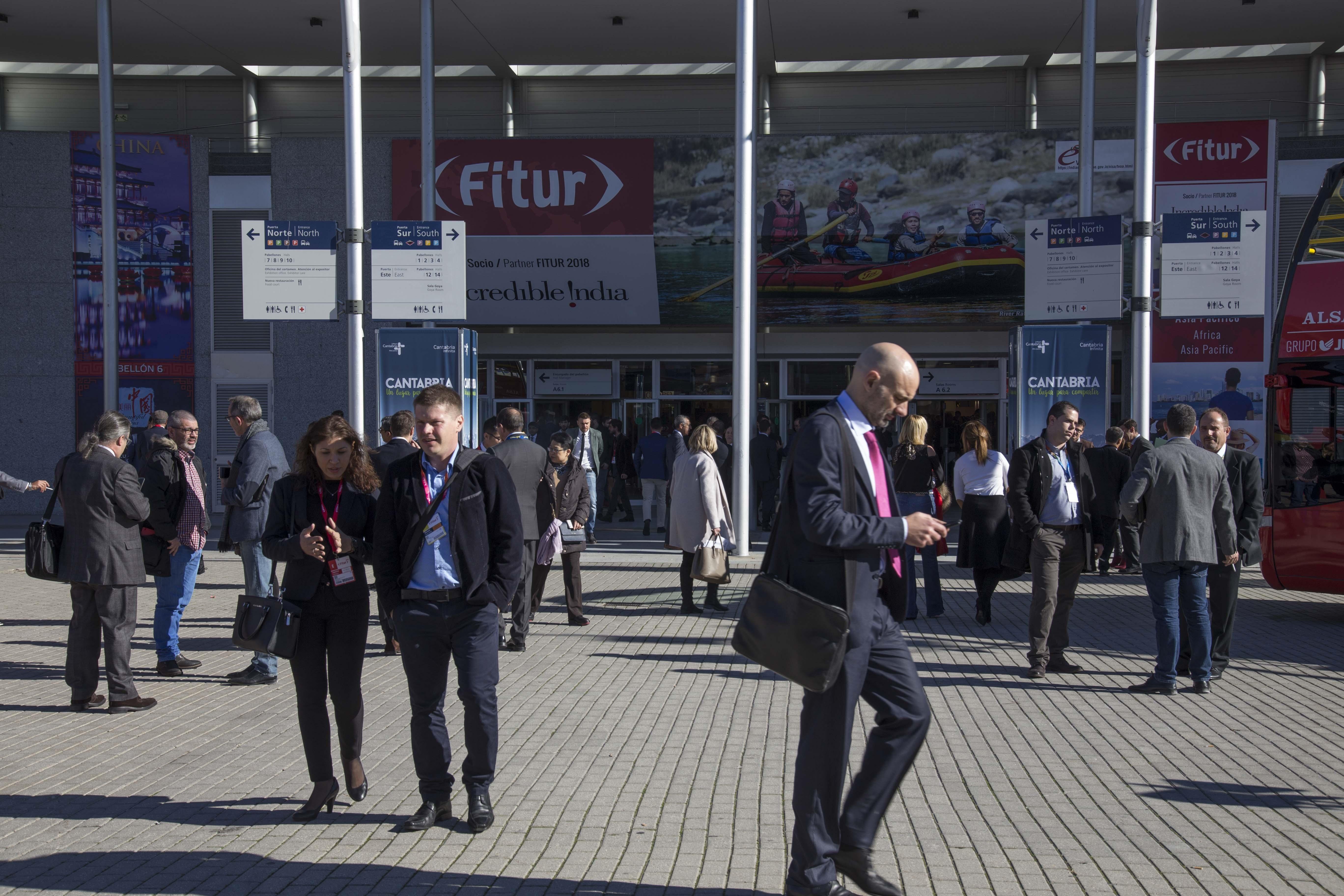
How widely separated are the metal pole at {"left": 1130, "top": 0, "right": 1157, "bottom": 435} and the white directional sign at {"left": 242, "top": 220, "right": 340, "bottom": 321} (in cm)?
889

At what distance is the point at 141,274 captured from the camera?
2217 centimetres

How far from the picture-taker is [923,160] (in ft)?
70.5

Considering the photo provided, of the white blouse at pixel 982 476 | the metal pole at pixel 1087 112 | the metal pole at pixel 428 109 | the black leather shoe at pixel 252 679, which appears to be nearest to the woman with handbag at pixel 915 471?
the white blouse at pixel 982 476

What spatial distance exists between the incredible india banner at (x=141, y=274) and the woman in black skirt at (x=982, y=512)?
1672 centimetres

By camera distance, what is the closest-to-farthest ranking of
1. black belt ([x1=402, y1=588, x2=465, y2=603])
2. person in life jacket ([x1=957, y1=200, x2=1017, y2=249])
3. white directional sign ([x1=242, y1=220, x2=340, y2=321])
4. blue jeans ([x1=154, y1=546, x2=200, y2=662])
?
black belt ([x1=402, y1=588, x2=465, y2=603]), blue jeans ([x1=154, y1=546, x2=200, y2=662]), white directional sign ([x1=242, y1=220, x2=340, y2=321]), person in life jacket ([x1=957, y1=200, x2=1017, y2=249])

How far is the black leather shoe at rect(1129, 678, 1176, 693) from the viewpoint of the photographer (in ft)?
24.5

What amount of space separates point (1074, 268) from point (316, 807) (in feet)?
35.6

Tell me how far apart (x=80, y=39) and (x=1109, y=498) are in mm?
21394

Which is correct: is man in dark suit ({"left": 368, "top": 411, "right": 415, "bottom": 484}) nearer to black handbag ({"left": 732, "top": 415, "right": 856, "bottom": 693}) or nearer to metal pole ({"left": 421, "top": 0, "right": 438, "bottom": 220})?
black handbag ({"left": 732, "top": 415, "right": 856, "bottom": 693})

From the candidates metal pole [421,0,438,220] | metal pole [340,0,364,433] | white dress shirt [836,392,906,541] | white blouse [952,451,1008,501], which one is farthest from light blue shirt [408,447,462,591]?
metal pole [421,0,438,220]

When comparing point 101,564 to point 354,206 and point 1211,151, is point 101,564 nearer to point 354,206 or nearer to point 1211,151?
point 354,206

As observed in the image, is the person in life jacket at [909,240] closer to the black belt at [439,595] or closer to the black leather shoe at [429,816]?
the black belt at [439,595]

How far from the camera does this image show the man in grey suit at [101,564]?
682cm

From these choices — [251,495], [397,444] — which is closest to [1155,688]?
[397,444]
